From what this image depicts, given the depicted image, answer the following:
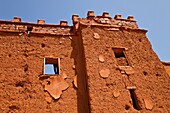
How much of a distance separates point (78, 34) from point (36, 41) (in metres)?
1.95

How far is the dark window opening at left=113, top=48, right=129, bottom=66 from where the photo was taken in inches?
355

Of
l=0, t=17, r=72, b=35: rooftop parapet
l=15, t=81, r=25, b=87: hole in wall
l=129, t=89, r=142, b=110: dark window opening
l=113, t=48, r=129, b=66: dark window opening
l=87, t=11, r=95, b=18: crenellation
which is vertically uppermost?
l=87, t=11, r=95, b=18: crenellation

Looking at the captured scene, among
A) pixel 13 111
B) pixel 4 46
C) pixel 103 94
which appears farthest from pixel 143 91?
pixel 4 46

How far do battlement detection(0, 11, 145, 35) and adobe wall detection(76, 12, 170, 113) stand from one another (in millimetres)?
60

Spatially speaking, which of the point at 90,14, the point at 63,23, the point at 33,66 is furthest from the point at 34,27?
the point at 90,14

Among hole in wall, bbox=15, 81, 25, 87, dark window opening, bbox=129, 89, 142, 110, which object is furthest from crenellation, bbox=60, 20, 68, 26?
dark window opening, bbox=129, 89, 142, 110

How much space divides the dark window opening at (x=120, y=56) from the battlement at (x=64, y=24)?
1.27 m

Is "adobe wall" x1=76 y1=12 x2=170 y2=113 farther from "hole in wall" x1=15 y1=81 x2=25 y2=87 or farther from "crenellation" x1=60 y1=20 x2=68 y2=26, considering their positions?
"hole in wall" x1=15 y1=81 x2=25 y2=87

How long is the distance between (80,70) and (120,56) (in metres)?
2.18

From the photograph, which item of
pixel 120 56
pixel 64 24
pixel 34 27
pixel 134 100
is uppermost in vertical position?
pixel 64 24

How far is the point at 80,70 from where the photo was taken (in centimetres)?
860

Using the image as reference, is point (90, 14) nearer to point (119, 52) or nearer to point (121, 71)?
point (119, 52)

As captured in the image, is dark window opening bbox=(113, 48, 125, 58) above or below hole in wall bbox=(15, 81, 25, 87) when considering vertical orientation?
above

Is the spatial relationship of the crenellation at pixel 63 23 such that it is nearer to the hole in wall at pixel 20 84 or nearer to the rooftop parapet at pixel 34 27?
the rooftop parapet at pixel 34 27
